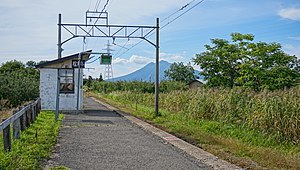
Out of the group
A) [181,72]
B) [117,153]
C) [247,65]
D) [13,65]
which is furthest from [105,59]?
[181,72]

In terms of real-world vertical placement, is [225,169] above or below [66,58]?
below

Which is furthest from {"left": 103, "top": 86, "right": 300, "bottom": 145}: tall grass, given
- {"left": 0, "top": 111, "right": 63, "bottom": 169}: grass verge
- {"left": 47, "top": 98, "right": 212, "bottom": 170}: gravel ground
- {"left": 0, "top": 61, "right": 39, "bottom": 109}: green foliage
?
{"left": 0, "top": 61, "right": 39, "bottom": 109}: green foliage

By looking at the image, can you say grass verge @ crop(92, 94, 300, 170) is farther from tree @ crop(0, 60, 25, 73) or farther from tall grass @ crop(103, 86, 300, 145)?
tree @ crop(0, 60, 25, 73)

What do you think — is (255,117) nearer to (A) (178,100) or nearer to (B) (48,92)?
(A) (178,100)

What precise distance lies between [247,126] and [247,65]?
36.5m

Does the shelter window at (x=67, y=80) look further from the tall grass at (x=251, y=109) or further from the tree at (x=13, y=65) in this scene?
the tree at (x=13, y=65)

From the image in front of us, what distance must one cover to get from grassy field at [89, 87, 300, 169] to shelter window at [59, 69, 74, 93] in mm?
7462

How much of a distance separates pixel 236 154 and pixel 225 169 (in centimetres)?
203

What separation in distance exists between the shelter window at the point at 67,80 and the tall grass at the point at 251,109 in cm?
637

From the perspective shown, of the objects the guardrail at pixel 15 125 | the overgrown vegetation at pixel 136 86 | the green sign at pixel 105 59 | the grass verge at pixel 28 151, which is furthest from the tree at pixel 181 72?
the grass verge at pixel 28 151

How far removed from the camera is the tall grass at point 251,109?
12391mm

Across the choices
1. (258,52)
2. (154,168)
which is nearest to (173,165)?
(154,168)

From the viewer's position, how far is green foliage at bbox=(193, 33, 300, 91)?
47125 millimetres

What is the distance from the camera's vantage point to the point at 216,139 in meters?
13.1
